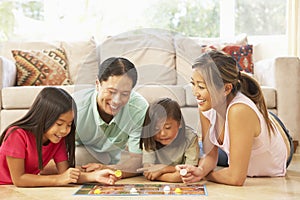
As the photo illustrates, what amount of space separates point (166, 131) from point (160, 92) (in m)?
0.37

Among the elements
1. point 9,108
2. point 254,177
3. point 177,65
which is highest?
point 177,65

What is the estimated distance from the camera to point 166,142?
82.4 inches

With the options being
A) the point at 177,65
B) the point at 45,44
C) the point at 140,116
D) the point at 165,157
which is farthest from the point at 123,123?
the point at 45,44

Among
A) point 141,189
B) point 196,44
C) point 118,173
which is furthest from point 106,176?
point 196,44

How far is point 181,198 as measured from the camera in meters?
1.78

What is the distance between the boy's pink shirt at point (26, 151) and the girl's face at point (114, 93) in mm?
244

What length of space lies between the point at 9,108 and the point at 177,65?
51.1 inches

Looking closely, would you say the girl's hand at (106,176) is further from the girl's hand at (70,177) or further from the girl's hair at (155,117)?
the girl's hair at (155,117)

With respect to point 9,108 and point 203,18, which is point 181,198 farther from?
point 203,18

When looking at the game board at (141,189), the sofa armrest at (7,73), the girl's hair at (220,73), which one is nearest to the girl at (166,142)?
the game board at (141,189)

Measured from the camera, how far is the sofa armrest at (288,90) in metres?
3.16

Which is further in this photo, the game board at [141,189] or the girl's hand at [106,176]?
the girl's hand at [106,176]

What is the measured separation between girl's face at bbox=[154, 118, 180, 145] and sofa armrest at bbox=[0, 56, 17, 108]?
1.46 meters

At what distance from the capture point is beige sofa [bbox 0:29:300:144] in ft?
7.02
